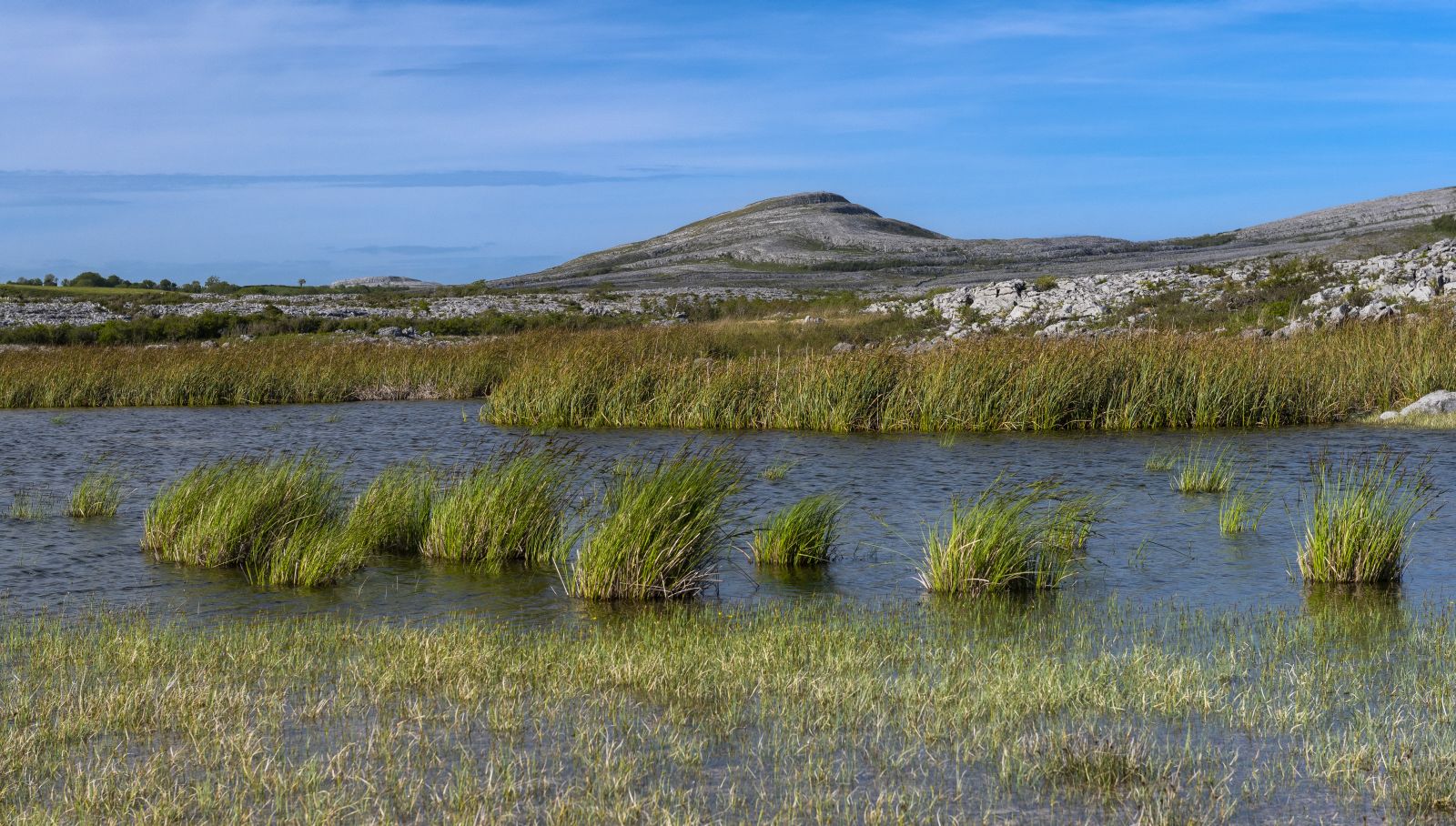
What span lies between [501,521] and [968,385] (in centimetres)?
1315

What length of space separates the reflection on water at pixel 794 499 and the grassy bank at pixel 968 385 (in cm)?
116

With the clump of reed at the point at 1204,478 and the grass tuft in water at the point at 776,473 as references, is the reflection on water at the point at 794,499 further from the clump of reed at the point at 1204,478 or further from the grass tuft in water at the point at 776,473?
the clump of reed at the point at 1204,478

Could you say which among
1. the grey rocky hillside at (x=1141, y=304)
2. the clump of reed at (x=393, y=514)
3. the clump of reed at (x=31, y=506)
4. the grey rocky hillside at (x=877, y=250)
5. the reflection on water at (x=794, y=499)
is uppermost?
the grey rocky hillside at (x=877, y=250)

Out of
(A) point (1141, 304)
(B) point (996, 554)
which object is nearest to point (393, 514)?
(B) point (996, 554)

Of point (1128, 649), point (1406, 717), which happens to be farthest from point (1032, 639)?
point (1406, 717)

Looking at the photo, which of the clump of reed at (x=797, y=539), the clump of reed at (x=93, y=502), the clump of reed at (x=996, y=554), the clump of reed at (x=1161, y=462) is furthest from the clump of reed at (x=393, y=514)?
the clump of reed at (x=1161, y=462)

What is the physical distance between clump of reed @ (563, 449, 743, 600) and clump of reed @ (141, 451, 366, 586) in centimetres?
210

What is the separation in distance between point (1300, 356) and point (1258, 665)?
17942mm

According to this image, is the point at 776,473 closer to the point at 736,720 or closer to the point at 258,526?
the point at 258,526

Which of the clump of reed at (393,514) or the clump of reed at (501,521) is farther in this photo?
the clump of reed at (393,514)

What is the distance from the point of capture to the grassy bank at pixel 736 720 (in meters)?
5.31

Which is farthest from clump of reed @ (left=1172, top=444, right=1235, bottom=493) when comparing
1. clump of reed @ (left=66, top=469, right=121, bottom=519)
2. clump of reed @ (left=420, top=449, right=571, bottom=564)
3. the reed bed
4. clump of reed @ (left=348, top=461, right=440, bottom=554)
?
clump of reed @ (left=66, top=469, right=121, bottom=519)

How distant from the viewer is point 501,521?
1130 centimetres

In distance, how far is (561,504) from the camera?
505 inches
